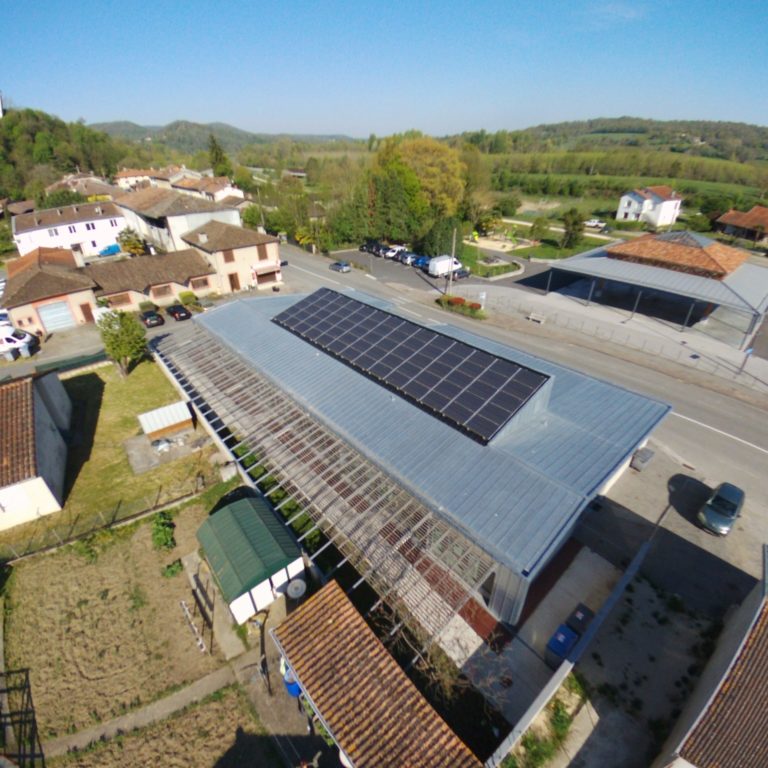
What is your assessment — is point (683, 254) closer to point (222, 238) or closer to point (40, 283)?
point (222, 238)

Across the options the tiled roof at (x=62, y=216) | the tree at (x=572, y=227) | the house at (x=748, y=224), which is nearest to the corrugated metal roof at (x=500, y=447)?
the tree at (x=572, y=227)

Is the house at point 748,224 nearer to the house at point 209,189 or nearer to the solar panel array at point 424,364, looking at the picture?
the solar panel array at point 424,364

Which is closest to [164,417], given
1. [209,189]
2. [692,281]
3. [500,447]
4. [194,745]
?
[194,745]

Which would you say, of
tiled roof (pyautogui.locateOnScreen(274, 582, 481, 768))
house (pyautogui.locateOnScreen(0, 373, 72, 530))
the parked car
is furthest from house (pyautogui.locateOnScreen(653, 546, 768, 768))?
house (pyautogui.locateOnScreen(0, 373, 72, 530))

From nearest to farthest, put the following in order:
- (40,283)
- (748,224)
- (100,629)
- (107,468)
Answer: (100,629)
(107,468)
(40,283)
(748,224)

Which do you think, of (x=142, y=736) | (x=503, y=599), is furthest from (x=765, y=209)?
(x=142, y=736)

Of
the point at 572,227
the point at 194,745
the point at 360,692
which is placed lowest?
the point at 194,745

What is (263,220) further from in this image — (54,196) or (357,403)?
(357,403)
